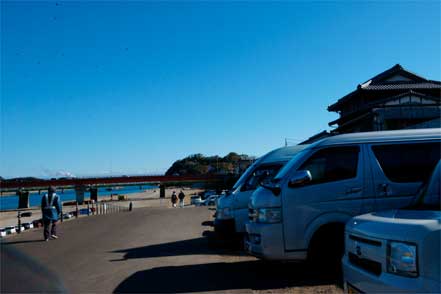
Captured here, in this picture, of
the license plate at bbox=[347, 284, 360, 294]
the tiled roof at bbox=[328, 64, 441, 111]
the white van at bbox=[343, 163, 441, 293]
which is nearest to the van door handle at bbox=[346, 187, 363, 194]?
the white van at bbox=[343, 163, 441, 293]

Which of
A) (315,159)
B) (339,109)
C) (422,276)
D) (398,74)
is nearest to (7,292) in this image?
(422,276)

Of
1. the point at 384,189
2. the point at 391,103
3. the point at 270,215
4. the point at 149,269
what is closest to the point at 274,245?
the point at 270,215

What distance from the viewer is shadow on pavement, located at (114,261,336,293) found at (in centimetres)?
624

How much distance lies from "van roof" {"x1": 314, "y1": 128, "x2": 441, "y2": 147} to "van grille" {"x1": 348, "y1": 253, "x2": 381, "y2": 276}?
109 inches

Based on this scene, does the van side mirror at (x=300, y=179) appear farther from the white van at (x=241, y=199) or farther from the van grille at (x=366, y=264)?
the white van at (x=241, y=199)

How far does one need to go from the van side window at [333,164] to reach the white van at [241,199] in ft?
8.78

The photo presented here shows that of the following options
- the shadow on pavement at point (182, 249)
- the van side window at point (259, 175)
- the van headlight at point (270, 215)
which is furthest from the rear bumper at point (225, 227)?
the van headlight at point (270, 215)

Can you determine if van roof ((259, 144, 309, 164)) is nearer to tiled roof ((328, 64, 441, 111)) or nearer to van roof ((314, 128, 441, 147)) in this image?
van roof ((314, 128, 441, 147))

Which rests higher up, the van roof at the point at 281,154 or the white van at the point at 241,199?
the van roof at the point at 281,154

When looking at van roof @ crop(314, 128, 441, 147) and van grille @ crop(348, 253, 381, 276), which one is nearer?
van grille @ crop(348, 253, 381, 276)

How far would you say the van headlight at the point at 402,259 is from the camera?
10.2 feet

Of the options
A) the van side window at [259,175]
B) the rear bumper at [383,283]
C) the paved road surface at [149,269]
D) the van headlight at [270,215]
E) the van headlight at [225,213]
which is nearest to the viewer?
the paved road surface at [149,269]

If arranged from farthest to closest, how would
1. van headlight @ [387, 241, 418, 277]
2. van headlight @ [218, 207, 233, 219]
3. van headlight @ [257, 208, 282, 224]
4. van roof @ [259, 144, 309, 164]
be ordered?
1. van roof @ [259, 144, 309, 164]
2. van headlight @ [218, 207, 233, 219]
3. van headlight @ [257, 208, 282, 224]
4. van headlight @ [387, 241, 418, 277]

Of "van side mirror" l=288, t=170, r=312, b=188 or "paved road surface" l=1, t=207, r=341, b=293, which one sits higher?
"van side mirror" l=288, t=170, r=312, b=188
